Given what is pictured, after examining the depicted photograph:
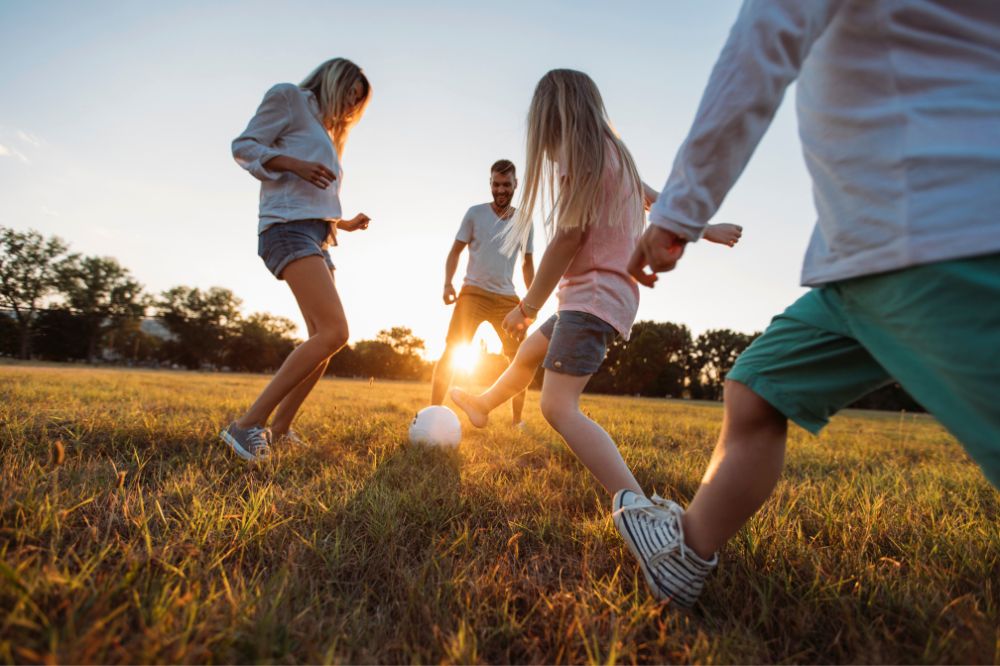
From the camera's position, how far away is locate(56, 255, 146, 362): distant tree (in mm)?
55312

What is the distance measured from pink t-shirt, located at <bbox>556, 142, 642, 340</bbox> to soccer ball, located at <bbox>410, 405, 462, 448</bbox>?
6.19 ft

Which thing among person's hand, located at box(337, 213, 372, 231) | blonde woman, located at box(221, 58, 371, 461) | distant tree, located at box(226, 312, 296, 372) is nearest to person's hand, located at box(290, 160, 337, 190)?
blonde woman, located at box(221, 58, 371, 461)

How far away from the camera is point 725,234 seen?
249cm

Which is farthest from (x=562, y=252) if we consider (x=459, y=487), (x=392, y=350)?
(x=392, y=350)

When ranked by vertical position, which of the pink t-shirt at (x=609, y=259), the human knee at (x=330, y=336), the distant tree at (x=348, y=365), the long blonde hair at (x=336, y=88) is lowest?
the distant tree at (x=348, y=365)

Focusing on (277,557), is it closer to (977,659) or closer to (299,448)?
(299,448)

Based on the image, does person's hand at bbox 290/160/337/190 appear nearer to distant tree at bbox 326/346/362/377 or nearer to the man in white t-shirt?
the man in white t-shirt

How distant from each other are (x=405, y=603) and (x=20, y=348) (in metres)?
65.5

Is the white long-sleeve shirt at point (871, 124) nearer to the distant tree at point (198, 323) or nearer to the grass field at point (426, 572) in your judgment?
the grass field at point (426, 572)

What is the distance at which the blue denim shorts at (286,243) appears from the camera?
323 centimetres

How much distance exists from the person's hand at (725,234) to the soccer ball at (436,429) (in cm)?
240

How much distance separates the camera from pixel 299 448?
342 cm

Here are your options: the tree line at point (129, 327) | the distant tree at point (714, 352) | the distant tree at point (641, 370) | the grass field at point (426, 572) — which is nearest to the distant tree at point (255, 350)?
the tree line at point (129, 327)

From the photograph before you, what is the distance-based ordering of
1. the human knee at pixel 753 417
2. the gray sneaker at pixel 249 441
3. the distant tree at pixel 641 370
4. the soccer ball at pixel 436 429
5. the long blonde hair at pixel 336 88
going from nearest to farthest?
the human knee at pixel 753 417
the gray sneaker at pixel 249 441
the long blonde hair at pixel 336 88
the soccer ball at pixel 436 429
the distant tree at pixel 641 370
